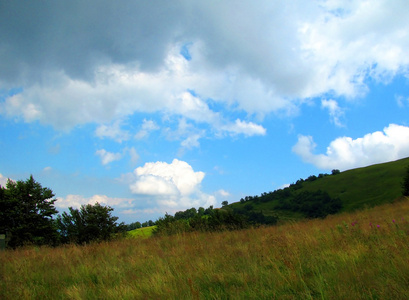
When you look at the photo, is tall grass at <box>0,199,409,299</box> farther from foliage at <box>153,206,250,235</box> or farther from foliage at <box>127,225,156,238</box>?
foliage at <box>153,206,250,235</box>

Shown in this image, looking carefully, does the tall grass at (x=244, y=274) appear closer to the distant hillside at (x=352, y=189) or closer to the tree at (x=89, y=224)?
the tree at (x=89, y=224)

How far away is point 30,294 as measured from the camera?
4.02m

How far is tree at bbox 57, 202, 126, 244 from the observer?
58.7 ft

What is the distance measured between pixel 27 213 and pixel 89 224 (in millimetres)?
6603

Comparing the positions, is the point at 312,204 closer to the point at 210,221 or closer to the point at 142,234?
the point at 210,221

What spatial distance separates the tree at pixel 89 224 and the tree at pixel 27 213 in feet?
6.80

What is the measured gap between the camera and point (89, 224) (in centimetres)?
1805

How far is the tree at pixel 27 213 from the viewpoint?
19.3 meters

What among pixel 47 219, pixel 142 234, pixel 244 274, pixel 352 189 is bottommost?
pixel 352 189

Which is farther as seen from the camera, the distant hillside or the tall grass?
the distant hillside

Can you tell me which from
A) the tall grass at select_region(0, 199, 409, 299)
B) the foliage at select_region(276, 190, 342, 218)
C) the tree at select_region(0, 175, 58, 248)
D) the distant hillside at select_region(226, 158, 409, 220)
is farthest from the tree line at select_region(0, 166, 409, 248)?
the foliage at select_region(276, 190, 342, 218)

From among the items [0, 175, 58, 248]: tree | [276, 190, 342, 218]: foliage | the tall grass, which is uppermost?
[0, 175, 58, 248]: tree

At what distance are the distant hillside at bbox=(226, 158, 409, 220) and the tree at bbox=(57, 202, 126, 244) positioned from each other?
7742cm

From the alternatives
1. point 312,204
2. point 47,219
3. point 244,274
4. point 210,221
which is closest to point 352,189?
point 312,204
